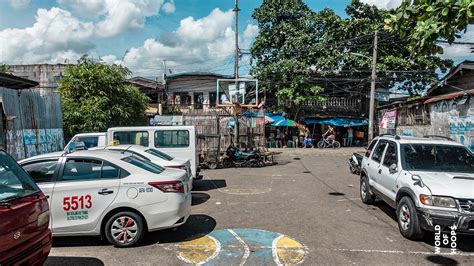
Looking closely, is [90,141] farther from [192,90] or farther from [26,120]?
[192,90]

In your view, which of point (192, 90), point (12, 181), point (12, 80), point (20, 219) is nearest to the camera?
point (20, 219)

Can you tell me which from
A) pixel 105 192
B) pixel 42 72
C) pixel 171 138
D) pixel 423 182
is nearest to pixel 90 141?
pixel 171 138

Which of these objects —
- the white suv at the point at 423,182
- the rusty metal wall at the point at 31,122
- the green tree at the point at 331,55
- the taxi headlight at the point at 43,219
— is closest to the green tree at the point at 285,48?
the green tree at the point at 331,55

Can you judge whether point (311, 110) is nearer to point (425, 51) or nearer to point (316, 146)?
point (316, 146)

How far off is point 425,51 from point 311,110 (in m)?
26.3

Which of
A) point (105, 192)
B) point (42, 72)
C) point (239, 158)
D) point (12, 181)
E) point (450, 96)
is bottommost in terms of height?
point (239, 158)

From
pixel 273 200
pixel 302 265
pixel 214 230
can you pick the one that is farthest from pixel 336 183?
pixel 302 265

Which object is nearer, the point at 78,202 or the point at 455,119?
the point at 78,202

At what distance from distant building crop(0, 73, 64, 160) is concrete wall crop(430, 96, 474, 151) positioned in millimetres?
15091

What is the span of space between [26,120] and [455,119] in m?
15.6

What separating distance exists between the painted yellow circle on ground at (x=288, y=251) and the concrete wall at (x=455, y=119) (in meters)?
9.21

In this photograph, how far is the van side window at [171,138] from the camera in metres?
11.6

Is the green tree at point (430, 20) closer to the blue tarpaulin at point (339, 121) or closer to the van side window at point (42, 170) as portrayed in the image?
the van side window at point (42, 170)

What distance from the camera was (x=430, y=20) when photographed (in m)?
5.48
